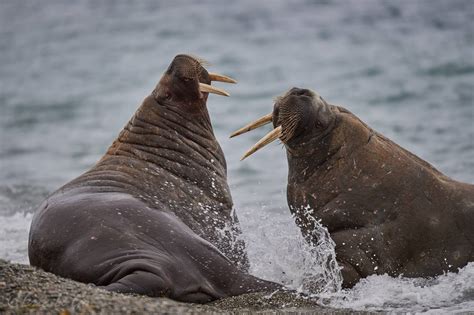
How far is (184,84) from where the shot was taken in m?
8.41

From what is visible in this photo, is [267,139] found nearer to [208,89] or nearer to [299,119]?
[299,119]

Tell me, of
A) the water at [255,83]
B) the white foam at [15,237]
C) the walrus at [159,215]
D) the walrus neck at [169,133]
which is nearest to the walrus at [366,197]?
the water at [255,83]

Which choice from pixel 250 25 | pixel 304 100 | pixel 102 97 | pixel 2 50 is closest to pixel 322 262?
pixel 304 100

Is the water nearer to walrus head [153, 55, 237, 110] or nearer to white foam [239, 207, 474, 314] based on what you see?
white foam [239, 207, 474, 314]

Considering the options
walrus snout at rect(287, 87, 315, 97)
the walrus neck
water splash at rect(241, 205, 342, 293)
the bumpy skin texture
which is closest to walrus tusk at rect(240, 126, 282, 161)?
the bumpy skin texture

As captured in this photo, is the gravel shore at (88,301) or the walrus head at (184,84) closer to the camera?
the gravel shore at (88,301)

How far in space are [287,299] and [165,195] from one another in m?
1.33

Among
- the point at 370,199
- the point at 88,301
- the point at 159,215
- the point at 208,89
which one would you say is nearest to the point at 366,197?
the point at 370,199

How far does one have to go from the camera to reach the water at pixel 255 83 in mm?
8578

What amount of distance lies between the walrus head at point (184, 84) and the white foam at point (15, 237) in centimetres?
175

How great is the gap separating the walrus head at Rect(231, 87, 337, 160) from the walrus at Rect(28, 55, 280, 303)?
2.10 feet

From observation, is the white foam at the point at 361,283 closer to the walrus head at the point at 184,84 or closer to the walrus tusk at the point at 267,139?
the walrus tusk at the point at 267,139

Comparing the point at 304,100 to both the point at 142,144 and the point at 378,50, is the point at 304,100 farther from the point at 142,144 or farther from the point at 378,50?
the point at 378,50

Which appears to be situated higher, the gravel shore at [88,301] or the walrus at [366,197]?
the walrus at [366,197]
